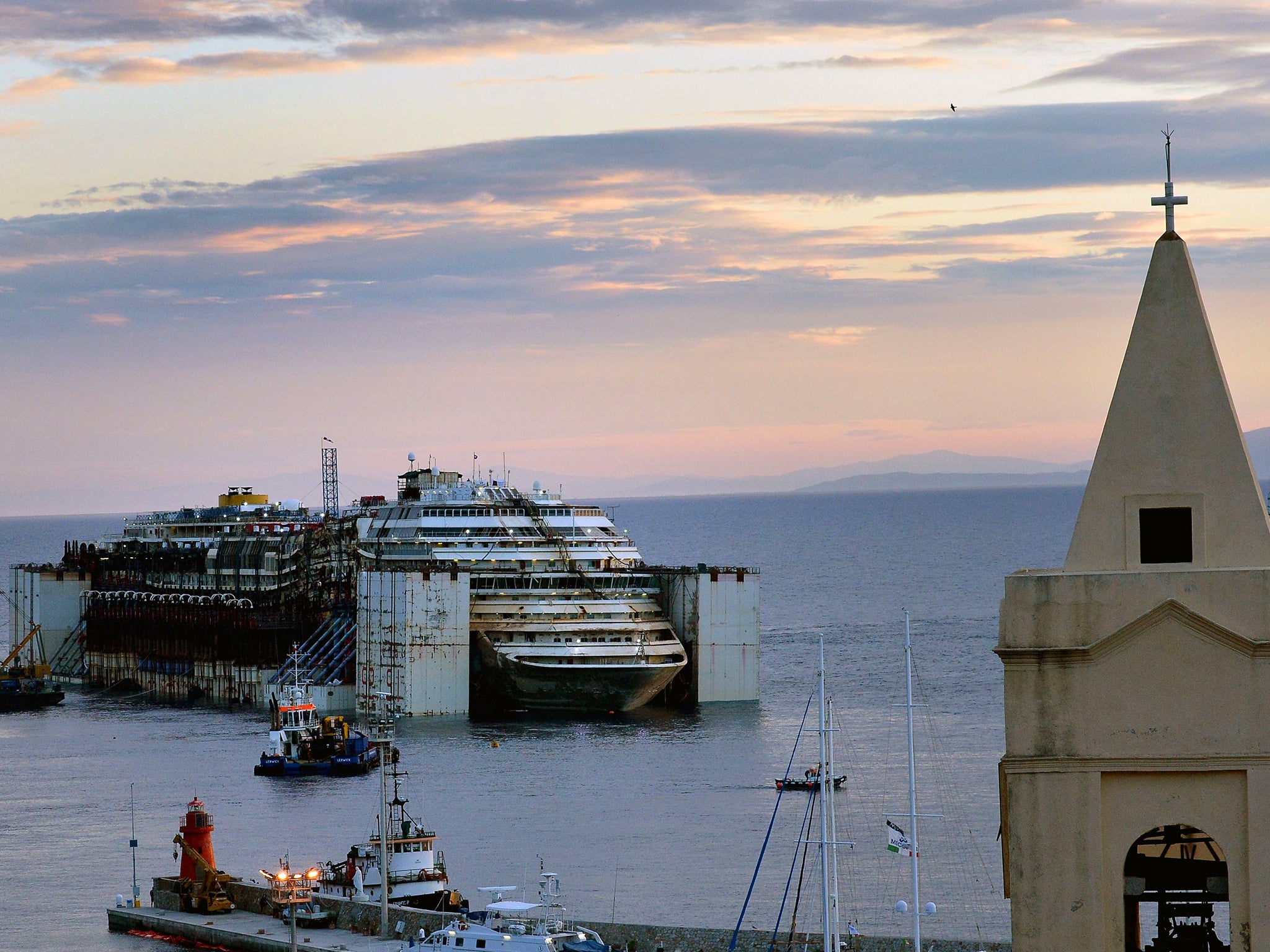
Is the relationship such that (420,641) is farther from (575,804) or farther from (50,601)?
(50,601)

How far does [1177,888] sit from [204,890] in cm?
4070

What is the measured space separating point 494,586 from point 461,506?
699 cm

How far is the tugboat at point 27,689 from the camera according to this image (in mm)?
113250

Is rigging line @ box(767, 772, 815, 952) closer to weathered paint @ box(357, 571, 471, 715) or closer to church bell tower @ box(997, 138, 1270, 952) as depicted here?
weathered paint @ box(357, 571, 471, 715)

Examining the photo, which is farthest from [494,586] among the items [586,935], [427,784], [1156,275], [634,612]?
[1156,275]

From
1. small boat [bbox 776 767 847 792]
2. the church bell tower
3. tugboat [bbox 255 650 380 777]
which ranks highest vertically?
the church bell tower

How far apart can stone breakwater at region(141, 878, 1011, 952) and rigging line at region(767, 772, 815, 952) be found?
18cm

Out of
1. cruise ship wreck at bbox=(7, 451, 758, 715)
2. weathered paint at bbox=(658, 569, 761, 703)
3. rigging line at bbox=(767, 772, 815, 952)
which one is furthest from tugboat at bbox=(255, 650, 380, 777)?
rigging line at bbox=(767, 772, 815, 952)

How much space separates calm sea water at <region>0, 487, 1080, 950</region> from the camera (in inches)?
2096

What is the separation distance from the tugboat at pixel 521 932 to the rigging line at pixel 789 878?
3664mm

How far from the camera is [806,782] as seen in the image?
7112 cm

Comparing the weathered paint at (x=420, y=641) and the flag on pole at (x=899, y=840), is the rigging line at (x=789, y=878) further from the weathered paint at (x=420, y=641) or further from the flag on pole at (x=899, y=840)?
the weathered paint at (x=420, y=641)

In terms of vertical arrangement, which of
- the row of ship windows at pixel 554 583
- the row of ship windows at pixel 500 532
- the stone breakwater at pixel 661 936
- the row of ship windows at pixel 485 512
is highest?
the row of ship windows at pixel 485 512

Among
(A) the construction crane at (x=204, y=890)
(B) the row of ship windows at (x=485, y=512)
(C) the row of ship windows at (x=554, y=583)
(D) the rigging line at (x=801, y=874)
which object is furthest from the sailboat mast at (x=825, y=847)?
(B) the row of ship windows at (x=485, y=512)
